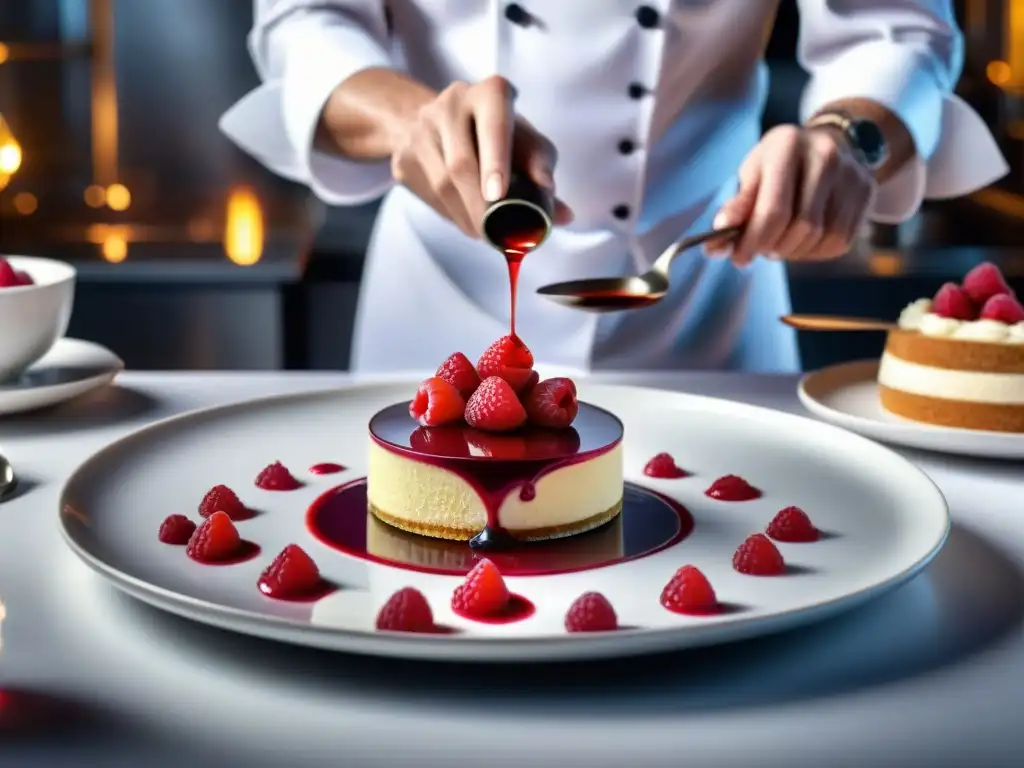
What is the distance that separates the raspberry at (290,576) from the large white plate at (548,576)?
17 millimetres

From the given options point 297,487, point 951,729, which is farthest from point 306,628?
point 297,487

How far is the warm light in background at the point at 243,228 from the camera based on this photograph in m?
3.87

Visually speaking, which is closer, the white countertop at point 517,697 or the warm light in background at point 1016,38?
the white countertop at point 517,697

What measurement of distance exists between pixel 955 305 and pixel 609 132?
2.37 feet

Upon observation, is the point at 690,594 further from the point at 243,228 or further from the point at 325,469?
the point at 243,228

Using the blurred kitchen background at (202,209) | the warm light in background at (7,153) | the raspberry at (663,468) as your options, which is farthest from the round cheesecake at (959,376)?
the blurred kitchen background at (202,209)

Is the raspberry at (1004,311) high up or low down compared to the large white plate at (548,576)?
up

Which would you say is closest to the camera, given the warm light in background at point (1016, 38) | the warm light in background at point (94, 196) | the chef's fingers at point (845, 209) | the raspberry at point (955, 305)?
the raspberry at point (955, 305)

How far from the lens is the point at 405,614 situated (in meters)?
0.94

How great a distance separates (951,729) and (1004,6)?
4.27m

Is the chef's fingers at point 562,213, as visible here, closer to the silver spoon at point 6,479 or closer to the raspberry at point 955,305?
the raspberry at point 955,305

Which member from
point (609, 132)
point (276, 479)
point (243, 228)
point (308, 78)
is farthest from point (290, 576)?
point (243, 228)

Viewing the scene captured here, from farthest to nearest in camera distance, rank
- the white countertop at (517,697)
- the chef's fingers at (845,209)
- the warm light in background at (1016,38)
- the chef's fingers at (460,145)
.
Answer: the warm light in background at (1016,38) < the chef's fingers at (845,209) < the chef's fingers at (460,145) < the white countertop at (517,697)

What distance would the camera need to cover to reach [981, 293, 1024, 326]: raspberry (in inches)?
66.1
